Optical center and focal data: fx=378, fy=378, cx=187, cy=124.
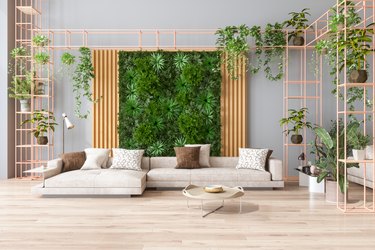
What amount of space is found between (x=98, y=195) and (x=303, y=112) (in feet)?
15.5

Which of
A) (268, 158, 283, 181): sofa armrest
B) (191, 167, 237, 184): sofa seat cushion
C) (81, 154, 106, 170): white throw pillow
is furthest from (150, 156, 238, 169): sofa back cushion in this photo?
(81, 154, 106, 170): white throw pillow

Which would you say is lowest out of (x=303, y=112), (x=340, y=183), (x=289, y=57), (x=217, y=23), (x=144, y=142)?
(x=340, y=183)

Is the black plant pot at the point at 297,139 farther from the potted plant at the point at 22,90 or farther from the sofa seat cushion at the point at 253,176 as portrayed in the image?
the potted plant at the point at 22,90

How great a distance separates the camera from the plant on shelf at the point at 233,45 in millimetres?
7992

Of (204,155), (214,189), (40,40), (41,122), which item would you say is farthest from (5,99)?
(214,189)

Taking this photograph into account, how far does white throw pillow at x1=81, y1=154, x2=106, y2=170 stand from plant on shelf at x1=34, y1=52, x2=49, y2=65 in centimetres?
234

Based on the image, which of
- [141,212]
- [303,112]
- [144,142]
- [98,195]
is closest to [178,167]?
[144,142]

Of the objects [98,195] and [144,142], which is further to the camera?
[144,142]

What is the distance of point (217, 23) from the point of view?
8734 mm

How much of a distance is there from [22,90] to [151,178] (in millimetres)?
3547

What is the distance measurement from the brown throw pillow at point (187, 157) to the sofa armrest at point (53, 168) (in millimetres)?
2300

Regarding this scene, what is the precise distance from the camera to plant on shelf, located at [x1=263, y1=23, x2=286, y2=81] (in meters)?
8.27

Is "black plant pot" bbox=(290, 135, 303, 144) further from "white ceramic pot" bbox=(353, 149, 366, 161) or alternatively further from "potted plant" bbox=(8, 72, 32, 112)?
"potted plant" bbox=(8, 72, 32, 112)

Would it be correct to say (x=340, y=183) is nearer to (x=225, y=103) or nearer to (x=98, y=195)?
(x=225, y=103)
